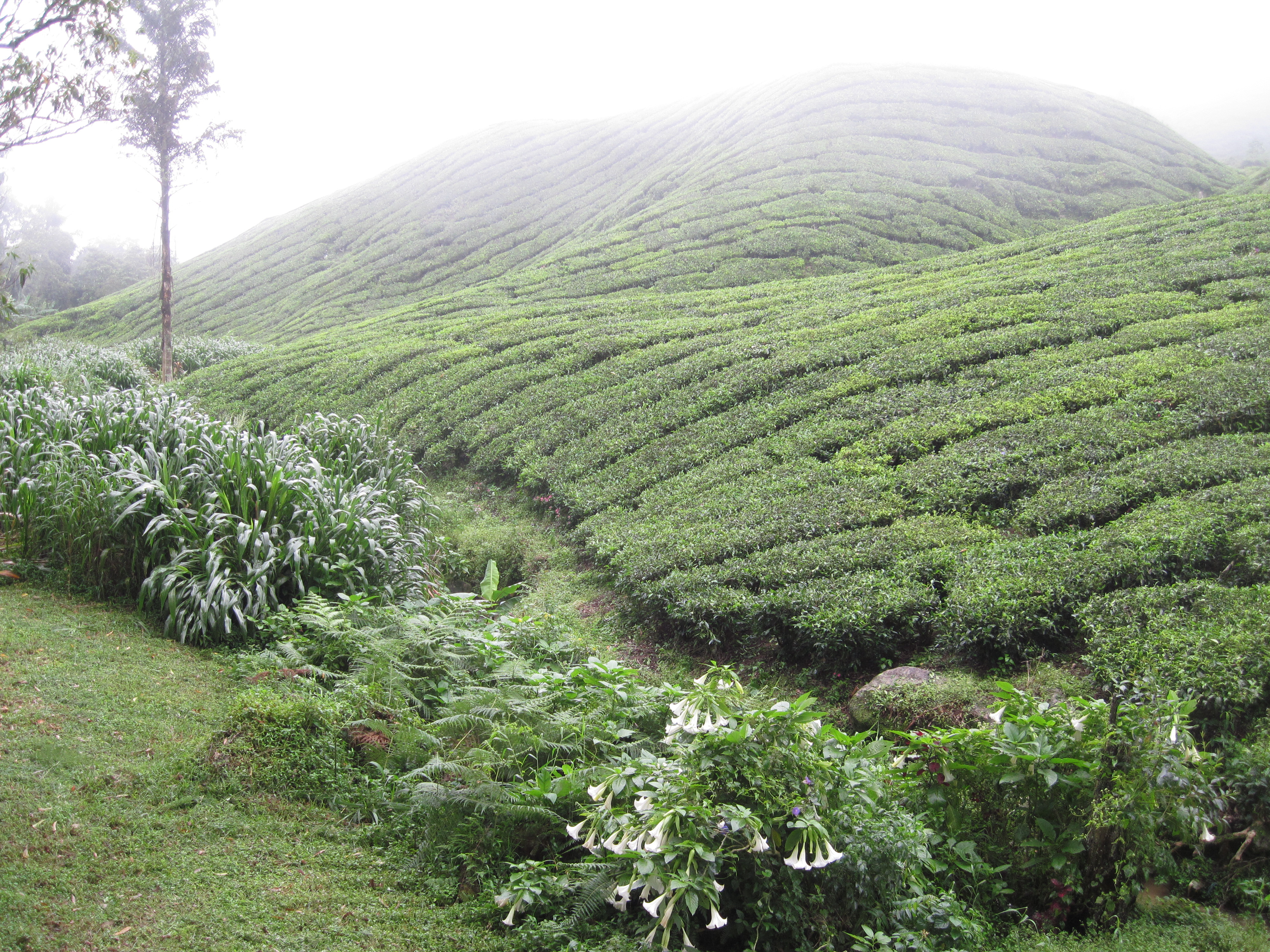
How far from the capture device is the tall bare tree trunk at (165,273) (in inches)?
723

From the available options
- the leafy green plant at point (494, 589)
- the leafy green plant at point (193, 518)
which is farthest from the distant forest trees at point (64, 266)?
the leafy green plant at point (494, 589)

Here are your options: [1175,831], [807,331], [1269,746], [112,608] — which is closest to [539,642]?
[112,608]

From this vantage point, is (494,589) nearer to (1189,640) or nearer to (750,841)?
(750,841)

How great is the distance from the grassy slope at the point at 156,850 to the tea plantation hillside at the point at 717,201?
1635 cm

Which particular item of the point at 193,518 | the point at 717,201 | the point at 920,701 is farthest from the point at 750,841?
the point at 717,201

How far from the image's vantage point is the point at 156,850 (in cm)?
308

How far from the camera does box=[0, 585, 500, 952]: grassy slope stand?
8.81 feet

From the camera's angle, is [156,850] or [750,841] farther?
[156,850]

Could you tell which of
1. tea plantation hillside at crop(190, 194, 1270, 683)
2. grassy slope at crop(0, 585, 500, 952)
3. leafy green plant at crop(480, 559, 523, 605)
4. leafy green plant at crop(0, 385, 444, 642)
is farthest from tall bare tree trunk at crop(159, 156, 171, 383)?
grassy slope at crop(0, 585, 500, 952)

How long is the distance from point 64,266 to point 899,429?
6042 cm

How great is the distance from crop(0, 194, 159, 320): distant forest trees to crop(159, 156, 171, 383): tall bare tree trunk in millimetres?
18422

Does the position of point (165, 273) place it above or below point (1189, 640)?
above

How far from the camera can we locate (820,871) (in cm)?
284

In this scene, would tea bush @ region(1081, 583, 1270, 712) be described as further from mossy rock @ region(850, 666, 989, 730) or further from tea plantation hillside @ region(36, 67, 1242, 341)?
tea plantation hillside @ region(36, 67, 1242, 341)
